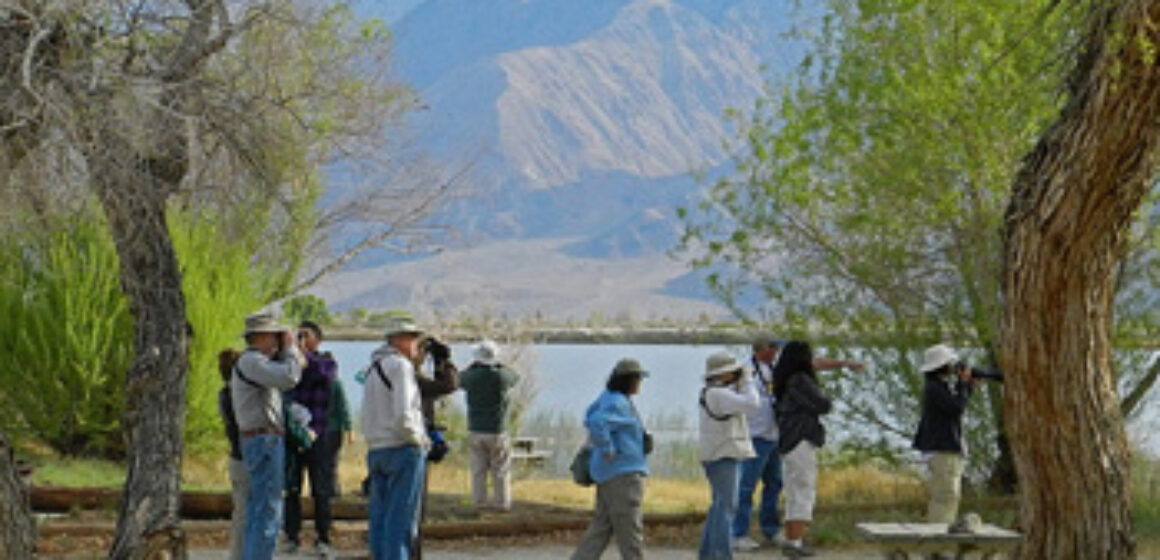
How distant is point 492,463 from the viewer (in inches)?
788

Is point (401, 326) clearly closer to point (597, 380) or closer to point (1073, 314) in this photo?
point (1073, 314)

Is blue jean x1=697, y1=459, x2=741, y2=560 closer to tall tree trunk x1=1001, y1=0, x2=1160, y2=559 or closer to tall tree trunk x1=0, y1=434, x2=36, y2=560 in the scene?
tall tree trunk x1=1001, y1=0, x2=1160, y2=559

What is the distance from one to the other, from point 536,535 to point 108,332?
23.5ft

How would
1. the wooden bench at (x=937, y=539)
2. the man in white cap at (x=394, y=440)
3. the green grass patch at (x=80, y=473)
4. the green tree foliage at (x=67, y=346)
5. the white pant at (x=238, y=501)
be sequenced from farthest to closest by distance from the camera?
the green tree foliage at (x=67, y=346), the green grass patch at (x=80, y=473), the white pant at (x=238, y=501), the wooden bench at (x=937, y=539), the man in white cap at (x=394, y=440)

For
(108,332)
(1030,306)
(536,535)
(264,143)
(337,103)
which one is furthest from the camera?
(108,332)

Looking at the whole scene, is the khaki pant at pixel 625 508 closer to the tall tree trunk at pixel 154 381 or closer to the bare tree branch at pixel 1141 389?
the tall tree trunk at pixel 154 381

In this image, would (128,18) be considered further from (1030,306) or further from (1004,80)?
(1004,80)

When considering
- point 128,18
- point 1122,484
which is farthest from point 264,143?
point 1122,484

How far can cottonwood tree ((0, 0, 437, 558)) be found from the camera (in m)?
12.4

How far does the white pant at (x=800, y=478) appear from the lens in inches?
637

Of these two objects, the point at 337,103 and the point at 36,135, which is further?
the point at 337,103

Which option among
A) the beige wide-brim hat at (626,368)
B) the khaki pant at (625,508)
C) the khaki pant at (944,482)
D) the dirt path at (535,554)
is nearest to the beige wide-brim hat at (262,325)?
the beige wide-brim hat at (626,368)

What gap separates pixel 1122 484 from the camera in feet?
44.2

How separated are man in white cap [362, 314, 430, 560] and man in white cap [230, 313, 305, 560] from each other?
0.56 m
